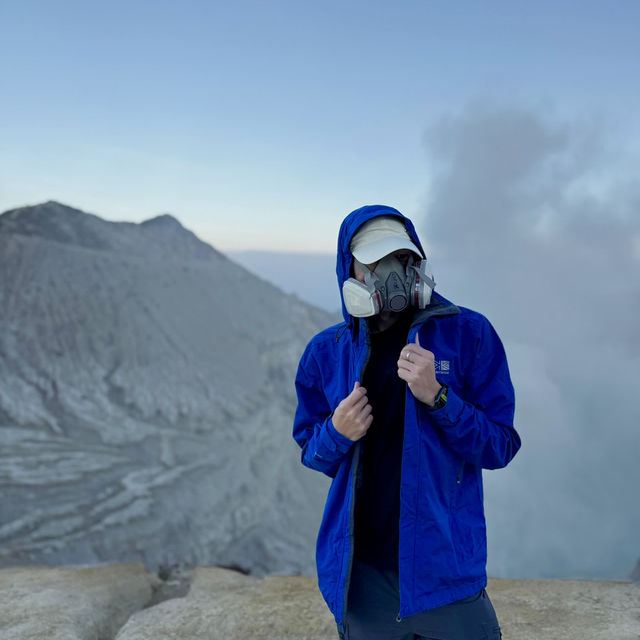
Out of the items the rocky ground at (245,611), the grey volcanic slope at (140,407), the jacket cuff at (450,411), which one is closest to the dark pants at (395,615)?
the jacket cuff at (450,411)

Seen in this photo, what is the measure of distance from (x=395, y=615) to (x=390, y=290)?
3.93 feet

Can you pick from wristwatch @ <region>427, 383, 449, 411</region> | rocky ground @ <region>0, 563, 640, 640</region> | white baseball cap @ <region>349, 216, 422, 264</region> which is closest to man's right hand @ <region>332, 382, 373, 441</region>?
wristwatch @ <region>427, 383, 449, 411</region>

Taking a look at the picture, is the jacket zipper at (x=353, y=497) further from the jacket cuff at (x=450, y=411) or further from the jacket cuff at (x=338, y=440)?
the jacket cuff at (x=450, y=411)

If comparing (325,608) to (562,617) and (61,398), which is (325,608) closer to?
(562,617)

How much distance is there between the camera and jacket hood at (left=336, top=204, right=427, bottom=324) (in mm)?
2297

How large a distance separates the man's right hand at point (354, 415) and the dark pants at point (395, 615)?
551 mm

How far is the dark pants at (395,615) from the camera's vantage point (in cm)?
215

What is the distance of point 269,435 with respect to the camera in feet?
69.3

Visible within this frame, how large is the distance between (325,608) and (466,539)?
2873mm

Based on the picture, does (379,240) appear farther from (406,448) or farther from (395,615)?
(395,615)

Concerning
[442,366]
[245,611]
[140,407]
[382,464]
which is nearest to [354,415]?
[382,464]

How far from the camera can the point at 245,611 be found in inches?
184

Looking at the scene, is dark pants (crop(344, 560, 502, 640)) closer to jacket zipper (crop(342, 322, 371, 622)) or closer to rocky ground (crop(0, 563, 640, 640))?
→ jacket zipper (crop(342, 322, 371, 622))

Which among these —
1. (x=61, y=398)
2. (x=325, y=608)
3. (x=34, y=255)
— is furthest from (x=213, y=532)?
(x=34, y=255)
